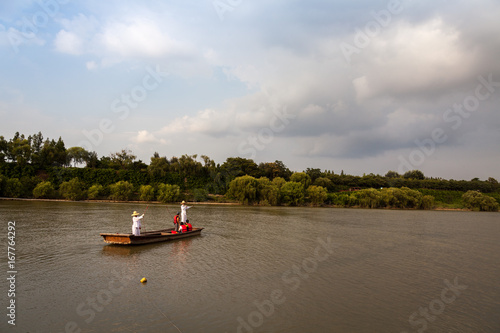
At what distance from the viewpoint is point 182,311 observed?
9.72 metres

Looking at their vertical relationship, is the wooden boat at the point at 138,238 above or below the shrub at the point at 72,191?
below

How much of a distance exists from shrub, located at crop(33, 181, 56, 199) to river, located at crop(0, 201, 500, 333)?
54.1 metres

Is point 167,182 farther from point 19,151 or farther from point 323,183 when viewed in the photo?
point 323,183

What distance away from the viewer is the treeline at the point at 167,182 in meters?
71.8

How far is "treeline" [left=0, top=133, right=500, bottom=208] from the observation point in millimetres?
71812

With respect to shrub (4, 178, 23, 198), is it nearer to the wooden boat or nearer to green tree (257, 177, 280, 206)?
Result: green tree (257, 177, 280, 206)

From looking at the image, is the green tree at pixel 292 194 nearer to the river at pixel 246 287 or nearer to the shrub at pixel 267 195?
the shrub at pixel 267 195

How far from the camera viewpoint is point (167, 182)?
9081 centimetres

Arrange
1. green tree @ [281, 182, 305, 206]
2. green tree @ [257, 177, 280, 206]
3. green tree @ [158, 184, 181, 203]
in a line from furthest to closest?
green tree @ [281, 182, 305, 206], green tree @ [257, 177, 280, 206], green tree @ [158, 184, 181, 203]

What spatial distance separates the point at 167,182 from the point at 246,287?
82.2m

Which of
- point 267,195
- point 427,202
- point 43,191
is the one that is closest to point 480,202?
point 427,202

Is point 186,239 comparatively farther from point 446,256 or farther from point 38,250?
point 446,256

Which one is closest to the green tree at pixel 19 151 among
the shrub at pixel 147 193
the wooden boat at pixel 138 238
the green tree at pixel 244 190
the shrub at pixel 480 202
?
the shrub at pixel 147 193

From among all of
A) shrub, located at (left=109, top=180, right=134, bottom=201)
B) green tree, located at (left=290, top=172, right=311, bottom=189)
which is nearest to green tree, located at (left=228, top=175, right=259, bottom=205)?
green tree, located at (left=290, top=172, right=311, bottom=189)
